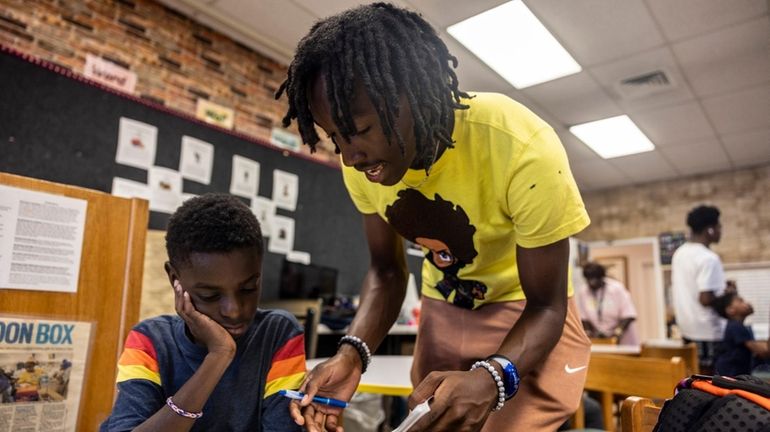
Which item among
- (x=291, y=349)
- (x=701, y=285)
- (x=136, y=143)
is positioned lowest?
(x=291, y=349)

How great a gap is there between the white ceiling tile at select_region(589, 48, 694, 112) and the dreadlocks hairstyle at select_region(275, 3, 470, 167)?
3.40 meters

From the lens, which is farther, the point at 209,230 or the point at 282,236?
the point at 282,236

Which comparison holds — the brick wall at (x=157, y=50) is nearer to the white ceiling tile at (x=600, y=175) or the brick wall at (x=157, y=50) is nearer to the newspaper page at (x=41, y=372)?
the newspaper page at (x=41, y=372)

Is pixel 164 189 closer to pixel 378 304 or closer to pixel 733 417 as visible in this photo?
pixel 378 304

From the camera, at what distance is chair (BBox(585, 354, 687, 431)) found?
137 cm

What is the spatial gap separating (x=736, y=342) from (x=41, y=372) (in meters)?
2.62

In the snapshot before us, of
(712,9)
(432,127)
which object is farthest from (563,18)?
(432,127)

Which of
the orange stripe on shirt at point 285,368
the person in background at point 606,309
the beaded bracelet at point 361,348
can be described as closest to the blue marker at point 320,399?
the beaded bracelet at point 361,348

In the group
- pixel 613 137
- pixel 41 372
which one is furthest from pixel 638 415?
pixel 613 137

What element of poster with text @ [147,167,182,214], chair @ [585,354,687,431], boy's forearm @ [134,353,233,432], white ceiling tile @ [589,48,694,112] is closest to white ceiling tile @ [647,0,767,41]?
white ceiling tile @ [589,48,694,112]

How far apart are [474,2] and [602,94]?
1.81 meters

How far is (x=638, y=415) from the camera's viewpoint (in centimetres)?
80

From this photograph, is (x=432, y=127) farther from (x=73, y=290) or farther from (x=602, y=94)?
(x=602, y=94)

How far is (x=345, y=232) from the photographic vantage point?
13.9 ft
